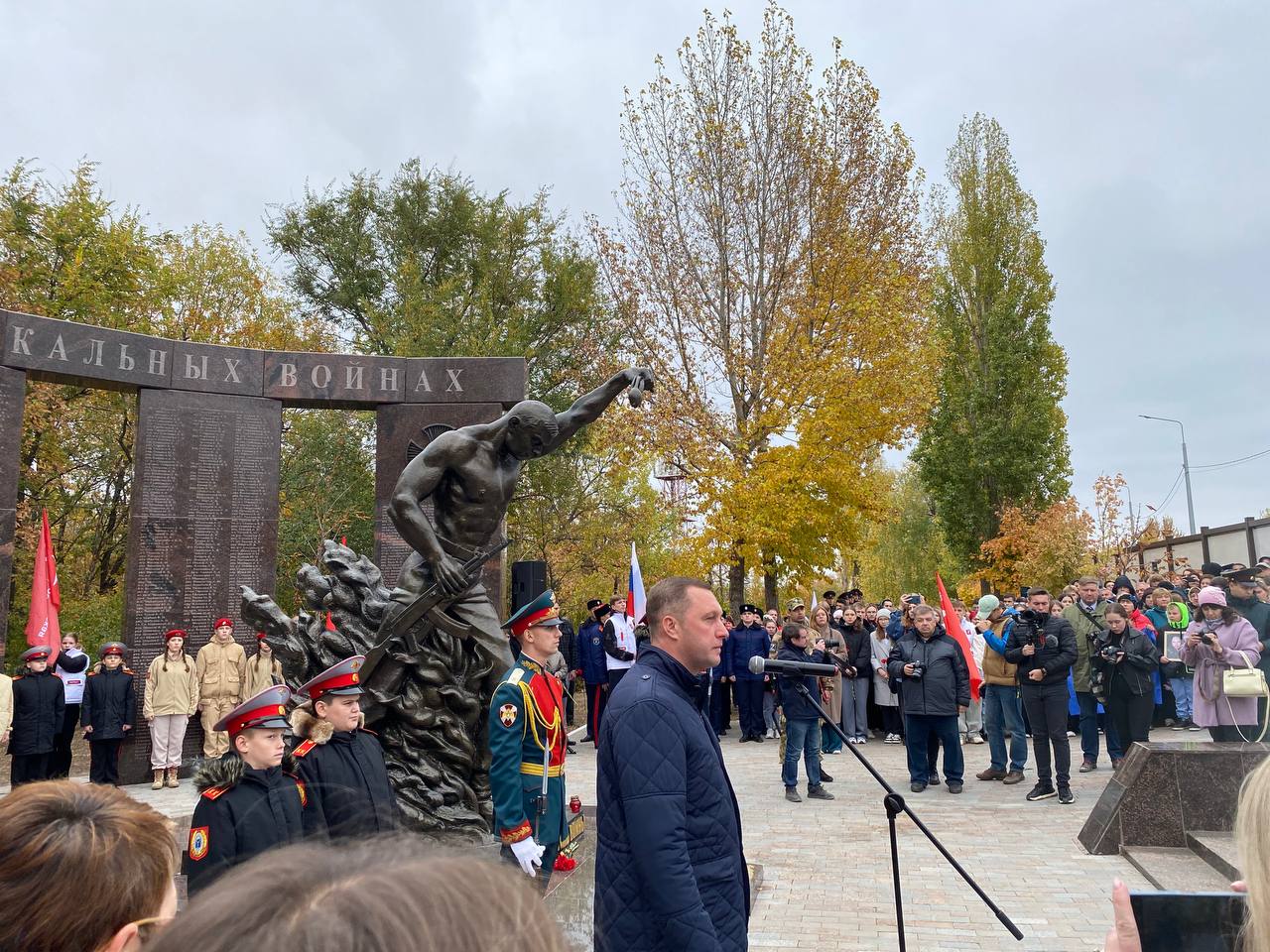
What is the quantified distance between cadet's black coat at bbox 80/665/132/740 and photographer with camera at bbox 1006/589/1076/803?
33.8 feet

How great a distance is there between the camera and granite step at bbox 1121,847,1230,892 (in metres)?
6.51

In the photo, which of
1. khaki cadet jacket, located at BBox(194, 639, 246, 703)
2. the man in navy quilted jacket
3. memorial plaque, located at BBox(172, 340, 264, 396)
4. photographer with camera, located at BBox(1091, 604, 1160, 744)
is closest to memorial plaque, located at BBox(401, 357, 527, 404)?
memorial plaque, located at BBox(172, 340, 264, 396)

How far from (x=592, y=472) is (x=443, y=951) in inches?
1120

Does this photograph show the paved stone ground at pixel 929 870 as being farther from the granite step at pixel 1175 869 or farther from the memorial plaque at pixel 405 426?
the memorial plaque at pixel 405 426

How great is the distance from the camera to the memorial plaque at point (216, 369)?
1286 cm

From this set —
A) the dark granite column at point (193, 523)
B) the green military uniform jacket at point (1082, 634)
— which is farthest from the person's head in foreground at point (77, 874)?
the green military uniform jacket at point (1082, 634)

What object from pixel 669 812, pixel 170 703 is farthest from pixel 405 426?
pixel 669 812

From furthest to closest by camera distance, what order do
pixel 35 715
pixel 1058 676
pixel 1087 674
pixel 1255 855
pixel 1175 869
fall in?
pixel 1087 674
pixel 35 715
pixel 1058 676
pixel 1175 869
pixel 1255 855

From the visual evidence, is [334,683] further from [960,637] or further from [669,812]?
[960,637]

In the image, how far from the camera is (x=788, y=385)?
787 inches

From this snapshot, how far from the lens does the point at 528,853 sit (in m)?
4.34

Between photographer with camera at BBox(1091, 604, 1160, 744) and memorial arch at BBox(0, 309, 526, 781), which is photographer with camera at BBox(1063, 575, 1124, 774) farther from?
memorial arch at BBox(0, 309, 526, 781)

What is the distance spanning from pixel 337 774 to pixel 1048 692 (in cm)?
806

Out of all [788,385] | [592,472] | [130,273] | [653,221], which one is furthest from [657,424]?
[130,273]
